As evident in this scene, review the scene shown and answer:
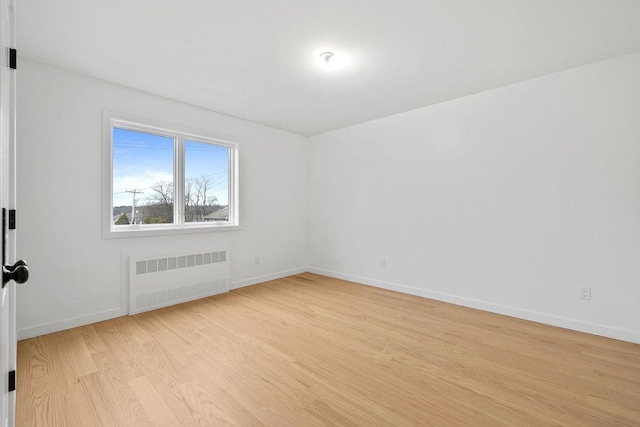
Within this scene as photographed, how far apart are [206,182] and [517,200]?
12.5 ft

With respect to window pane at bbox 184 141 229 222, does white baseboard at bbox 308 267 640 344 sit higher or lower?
lower

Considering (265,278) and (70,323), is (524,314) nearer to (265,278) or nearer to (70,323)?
(265,278)

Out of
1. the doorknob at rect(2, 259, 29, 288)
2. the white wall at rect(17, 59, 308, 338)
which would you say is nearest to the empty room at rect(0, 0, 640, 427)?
the white wall at rect(17, 59, 308, 338)

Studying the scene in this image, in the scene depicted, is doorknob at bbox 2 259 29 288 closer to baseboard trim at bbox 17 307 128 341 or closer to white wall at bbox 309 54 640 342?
baseboard trim at bbox 17 307 128 341

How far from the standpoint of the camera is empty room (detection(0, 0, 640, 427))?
1.83m

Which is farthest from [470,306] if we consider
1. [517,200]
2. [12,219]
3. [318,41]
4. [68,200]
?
[68,200]

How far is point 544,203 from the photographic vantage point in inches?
115

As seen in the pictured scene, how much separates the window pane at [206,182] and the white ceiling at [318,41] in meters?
0.83

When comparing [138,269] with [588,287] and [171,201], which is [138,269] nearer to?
[171,201]

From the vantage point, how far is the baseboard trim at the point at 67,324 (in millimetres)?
2518

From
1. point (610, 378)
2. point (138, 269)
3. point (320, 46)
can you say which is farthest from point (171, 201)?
point (610, 378)

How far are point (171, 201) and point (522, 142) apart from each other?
13.4 feet

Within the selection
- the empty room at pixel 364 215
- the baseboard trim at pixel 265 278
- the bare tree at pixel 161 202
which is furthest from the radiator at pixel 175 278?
the bare tree at pixel 161 202

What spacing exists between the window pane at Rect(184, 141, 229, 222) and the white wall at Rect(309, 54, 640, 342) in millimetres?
1973
